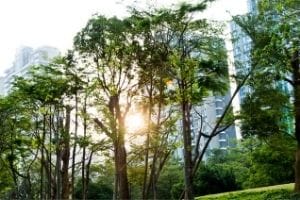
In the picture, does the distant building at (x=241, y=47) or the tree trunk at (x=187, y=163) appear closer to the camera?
the tree trunk at (x=187, y=163)

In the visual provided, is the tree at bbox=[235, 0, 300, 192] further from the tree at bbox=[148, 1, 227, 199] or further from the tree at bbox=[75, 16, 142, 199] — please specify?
the tree at bbox=[75, 16, 142, 199]

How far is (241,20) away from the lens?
486 inches

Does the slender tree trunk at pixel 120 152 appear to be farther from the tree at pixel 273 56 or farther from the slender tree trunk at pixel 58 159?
the tree at pixel 273 56

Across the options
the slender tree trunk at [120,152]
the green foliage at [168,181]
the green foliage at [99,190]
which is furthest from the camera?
the green foliage at [168,181]

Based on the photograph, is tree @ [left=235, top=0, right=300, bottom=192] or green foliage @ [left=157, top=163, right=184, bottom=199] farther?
green foliage @ [left=157, top=163, right=184, bottom=199]

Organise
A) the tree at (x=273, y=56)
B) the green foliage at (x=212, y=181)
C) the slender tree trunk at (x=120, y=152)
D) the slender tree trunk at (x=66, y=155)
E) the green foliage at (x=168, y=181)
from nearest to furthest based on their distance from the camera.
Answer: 1. the tree at (x=273, y=56)
2. the slender tree trunk at (x=120, y=152)
3. the slender tree trunk at (x=66, y=155)
4. the green foliage at (x=212, y=181)
5. the green foliage at (x=168, y=181)

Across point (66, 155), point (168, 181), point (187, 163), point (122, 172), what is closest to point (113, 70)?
point (122, 172)

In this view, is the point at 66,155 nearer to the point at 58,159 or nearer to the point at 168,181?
the point at 58,159

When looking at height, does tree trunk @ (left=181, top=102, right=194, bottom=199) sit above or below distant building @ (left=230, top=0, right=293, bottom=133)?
below

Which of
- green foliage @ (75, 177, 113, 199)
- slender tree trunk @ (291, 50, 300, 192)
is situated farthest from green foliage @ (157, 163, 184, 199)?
slender tree trunk @ (291, 50, 300, 192)

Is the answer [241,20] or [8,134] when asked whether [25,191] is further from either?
[241,20]

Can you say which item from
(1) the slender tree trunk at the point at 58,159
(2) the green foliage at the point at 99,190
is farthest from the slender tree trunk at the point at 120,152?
(2) the green foliage at the point at 99,190

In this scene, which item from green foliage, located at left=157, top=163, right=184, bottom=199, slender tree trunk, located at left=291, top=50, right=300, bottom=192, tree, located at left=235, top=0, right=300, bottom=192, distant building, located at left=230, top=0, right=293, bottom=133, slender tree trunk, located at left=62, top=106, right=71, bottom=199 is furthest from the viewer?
green foliage, located at left=157, top=163, right=184, bottom=199

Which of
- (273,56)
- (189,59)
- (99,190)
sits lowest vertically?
(99,190)
